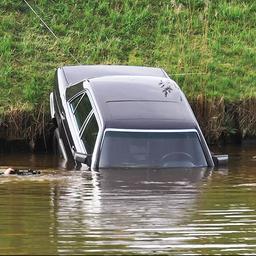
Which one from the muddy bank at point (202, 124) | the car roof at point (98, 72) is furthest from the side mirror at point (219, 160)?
the muddy bank at point (202, 124)

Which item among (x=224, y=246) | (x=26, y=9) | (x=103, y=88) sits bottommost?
(x=224, y=246)

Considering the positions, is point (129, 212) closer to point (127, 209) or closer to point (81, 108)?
point (127, 209)

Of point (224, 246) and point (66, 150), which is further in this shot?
point (66, 150)

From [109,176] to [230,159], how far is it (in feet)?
12.0

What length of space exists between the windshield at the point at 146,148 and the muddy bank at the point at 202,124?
364 cm

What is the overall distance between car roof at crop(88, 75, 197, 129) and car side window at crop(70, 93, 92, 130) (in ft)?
0.63

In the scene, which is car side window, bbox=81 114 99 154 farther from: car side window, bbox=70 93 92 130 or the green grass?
the green grass

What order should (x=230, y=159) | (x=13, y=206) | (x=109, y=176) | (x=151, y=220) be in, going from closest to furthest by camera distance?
1. (x=151, y=220)
2. (x=13, y=206)
3. (x=109, y=176)
4. (x=230, y=159)

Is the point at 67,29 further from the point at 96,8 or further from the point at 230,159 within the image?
the point at 230,159

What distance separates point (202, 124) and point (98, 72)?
2.51 m

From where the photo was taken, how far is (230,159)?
575 inches

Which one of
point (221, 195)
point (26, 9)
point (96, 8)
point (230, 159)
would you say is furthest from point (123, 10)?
point (221, 195)

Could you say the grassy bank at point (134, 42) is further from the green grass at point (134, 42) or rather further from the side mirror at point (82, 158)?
the side mirror at point (82, 158)

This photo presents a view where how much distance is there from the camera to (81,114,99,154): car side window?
40.4 ft
